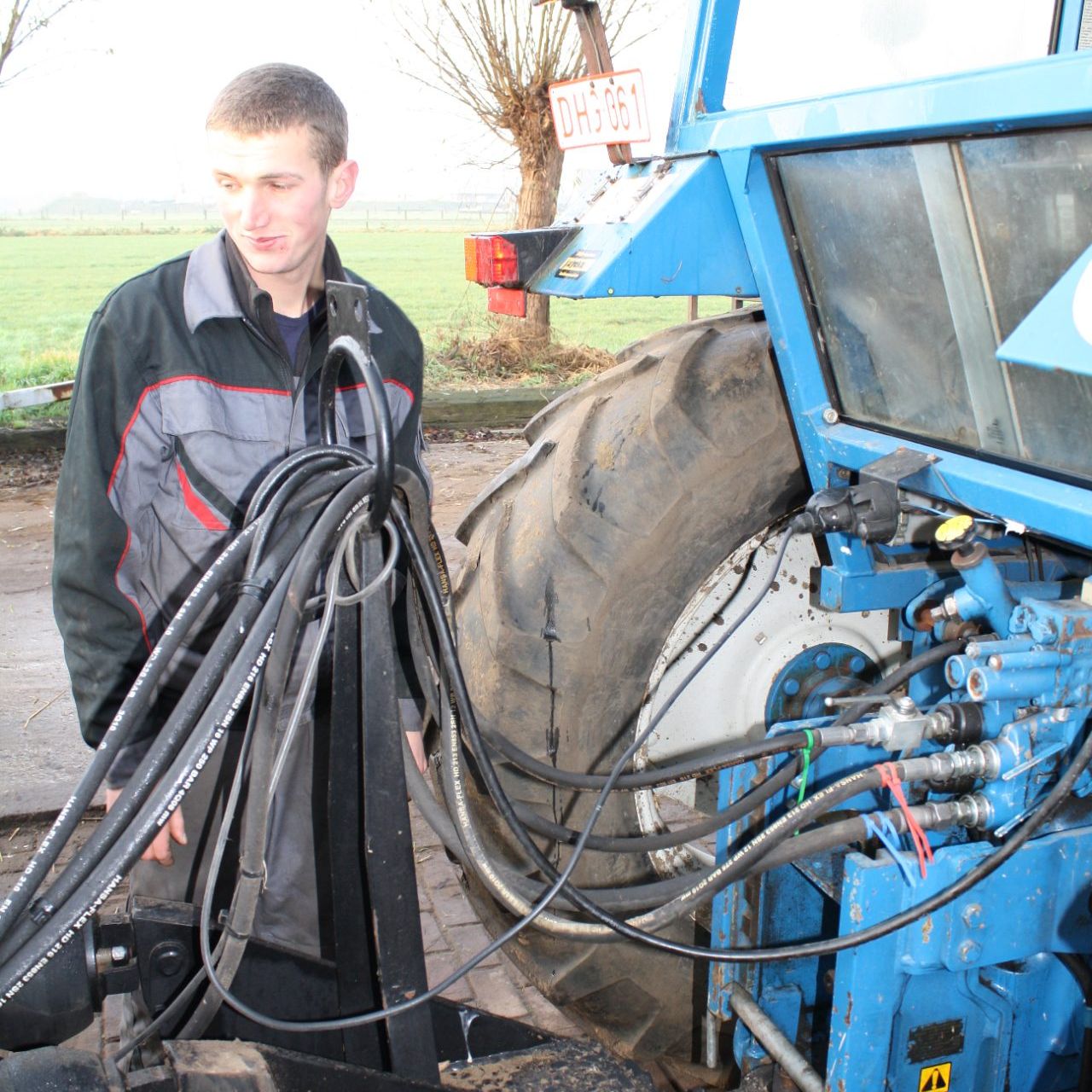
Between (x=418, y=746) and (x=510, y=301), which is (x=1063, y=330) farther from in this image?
(x=510, y=301)

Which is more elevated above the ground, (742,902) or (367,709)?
(367,709)

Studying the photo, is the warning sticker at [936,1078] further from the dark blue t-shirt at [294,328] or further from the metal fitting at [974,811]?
the dark blue t-shirt at [294,328]

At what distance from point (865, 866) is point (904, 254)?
890 millimetres

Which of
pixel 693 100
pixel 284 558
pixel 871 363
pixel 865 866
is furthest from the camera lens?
pixel 693 100

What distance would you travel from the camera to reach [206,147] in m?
1.77

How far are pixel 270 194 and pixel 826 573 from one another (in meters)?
1.11

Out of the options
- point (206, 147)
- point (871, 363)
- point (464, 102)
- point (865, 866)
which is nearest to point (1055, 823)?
point (865, 866)

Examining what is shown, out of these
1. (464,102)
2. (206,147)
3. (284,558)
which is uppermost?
(464,102)

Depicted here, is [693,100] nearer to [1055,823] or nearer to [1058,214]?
[1058,214]

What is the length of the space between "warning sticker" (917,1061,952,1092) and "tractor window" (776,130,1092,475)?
0.93 meters

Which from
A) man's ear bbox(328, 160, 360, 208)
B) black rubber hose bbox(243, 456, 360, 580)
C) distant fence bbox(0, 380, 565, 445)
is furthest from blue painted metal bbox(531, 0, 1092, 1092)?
distant fence bbox(0, 380, 565, 445)

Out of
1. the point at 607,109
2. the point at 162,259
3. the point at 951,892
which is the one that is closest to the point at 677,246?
the point at 607,109

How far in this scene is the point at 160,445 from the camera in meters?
1.81

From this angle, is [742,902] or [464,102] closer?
[742,902]
